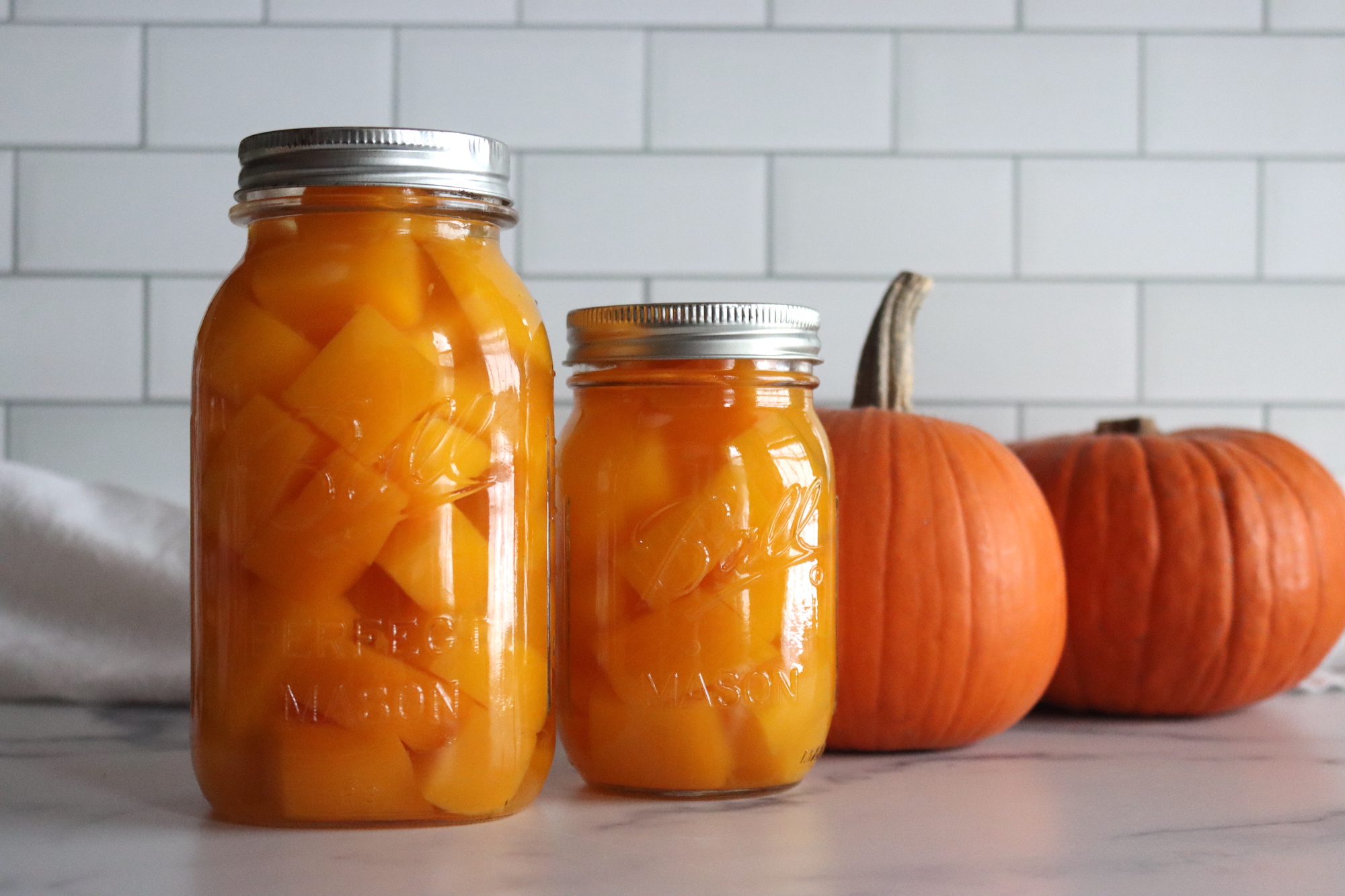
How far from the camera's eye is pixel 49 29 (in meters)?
1.10

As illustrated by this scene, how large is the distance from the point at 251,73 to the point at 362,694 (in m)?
0.75

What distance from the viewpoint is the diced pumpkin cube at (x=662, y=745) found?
61 centimetres

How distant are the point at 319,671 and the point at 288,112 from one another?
71cm

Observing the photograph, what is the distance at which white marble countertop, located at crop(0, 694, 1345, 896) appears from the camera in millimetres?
506

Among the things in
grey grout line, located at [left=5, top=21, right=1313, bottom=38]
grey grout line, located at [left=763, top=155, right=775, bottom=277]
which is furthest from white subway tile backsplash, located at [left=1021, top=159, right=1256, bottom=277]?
grey grout line, located at [left=763, top=155, right=775, bottom=277]

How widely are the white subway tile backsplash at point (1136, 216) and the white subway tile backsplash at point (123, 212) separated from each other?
732 millimetres

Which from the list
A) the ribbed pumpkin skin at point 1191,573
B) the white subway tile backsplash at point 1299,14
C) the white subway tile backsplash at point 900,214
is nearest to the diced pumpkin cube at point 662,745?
the ribbed pumpkin skin at point 1191,573

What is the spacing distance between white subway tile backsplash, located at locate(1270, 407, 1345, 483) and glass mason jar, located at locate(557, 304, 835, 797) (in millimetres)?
706

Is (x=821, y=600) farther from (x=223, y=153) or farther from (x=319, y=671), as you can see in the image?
(x=223, y=153)

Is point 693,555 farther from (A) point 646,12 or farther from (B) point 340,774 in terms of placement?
(A) point 646,12

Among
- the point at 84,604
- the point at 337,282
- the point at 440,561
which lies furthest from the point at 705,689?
the point at 84,604

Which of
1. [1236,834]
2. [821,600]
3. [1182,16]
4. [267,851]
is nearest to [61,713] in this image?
[267,851]

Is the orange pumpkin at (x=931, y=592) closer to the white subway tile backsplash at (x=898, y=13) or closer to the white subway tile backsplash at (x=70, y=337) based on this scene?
the white subway tile backsplash at (x=898, y=13)

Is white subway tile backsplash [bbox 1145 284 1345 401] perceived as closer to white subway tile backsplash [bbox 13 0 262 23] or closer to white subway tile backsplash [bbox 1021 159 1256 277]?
white subway tile backsplash [bbox 1021 159 1256 277]
